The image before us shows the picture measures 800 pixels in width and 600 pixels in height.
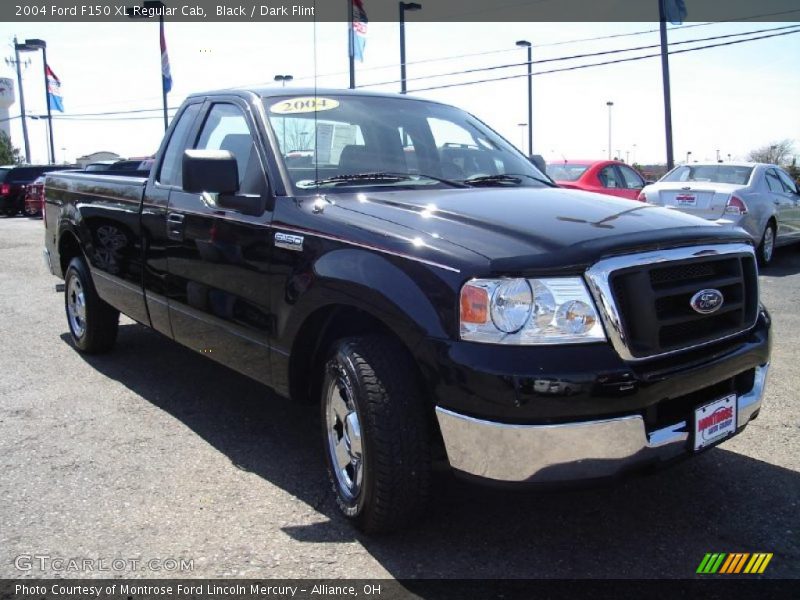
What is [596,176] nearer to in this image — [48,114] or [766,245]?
[766,245]

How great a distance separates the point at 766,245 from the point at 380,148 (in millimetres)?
9086

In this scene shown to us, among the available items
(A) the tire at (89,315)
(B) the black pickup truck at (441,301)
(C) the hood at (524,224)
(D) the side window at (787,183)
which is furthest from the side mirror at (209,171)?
(D) the side window at (787,183)

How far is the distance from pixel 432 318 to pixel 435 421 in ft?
1.44

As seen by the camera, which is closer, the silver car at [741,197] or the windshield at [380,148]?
the windshield at [380,148]

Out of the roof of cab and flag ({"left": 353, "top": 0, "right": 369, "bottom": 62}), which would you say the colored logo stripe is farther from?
flag ({"left": 353, "top": 0, "right": 369, "bottom": 62})

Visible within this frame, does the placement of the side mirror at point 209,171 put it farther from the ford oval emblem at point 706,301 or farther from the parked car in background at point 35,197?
the parked car in background at point 35,197

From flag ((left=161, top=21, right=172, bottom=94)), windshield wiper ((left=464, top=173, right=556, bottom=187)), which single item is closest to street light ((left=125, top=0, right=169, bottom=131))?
flag ((left=161, top=21, right=172, bottom=94))

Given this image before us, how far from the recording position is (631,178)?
13.7m

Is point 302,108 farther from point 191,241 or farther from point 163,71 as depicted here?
point 163,71

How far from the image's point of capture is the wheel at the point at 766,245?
11.0 m

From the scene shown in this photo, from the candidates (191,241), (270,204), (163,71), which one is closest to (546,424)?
(270,204)

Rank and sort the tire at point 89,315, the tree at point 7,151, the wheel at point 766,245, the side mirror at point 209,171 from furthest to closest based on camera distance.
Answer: the tree at point 7,151
the wheel at point 766,245
the tire at point 89,315
the side mirror at point 209,171

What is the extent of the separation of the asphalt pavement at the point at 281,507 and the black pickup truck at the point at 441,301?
306 millimetres
